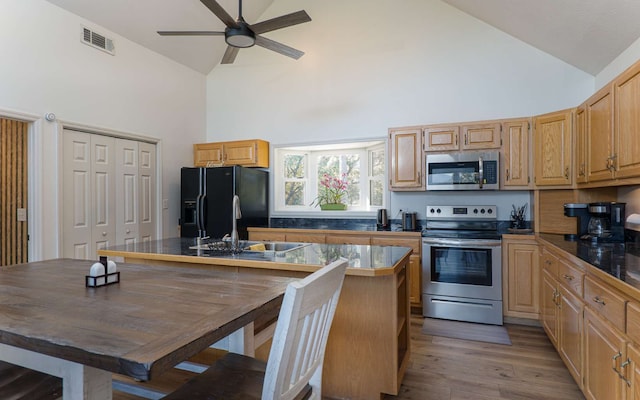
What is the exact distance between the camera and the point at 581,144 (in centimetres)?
296

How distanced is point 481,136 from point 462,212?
2.83ft

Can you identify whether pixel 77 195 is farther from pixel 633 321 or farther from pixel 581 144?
pixel 581 144

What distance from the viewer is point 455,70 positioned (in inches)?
160

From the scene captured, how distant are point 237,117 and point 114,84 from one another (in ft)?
5.45

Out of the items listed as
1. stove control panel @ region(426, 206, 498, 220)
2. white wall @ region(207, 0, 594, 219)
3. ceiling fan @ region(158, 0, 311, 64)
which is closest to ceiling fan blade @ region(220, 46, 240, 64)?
ceiling fan @ region(158, 0, 311, 64)

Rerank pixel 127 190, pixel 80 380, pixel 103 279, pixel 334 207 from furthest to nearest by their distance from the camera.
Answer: pixel 334 207 → pixel 127 190 → pixel 103 279 → pixel 80 380

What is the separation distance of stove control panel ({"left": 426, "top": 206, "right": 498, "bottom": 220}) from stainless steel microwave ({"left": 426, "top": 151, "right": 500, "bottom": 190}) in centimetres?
33

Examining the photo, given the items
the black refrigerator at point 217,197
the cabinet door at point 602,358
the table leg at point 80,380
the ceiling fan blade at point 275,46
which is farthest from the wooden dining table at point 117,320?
the black refrigerator at point 217,197

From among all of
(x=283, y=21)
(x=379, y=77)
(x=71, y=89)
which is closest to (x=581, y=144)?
(x=379, y=77)

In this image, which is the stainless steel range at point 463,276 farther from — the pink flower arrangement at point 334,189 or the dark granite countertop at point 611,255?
the pink flower arrangement at point 334,189

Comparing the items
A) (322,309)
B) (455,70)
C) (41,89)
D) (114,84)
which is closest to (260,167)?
(114,84)

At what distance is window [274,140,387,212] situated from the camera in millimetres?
4672

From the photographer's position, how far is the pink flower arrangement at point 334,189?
479 centimetres

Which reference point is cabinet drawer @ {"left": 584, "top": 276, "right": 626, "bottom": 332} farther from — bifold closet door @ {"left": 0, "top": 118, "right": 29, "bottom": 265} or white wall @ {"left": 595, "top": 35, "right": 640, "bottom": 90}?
bifold closet door @ {"left": 0, "top": 118, "right": 29, "bottom": 265}
